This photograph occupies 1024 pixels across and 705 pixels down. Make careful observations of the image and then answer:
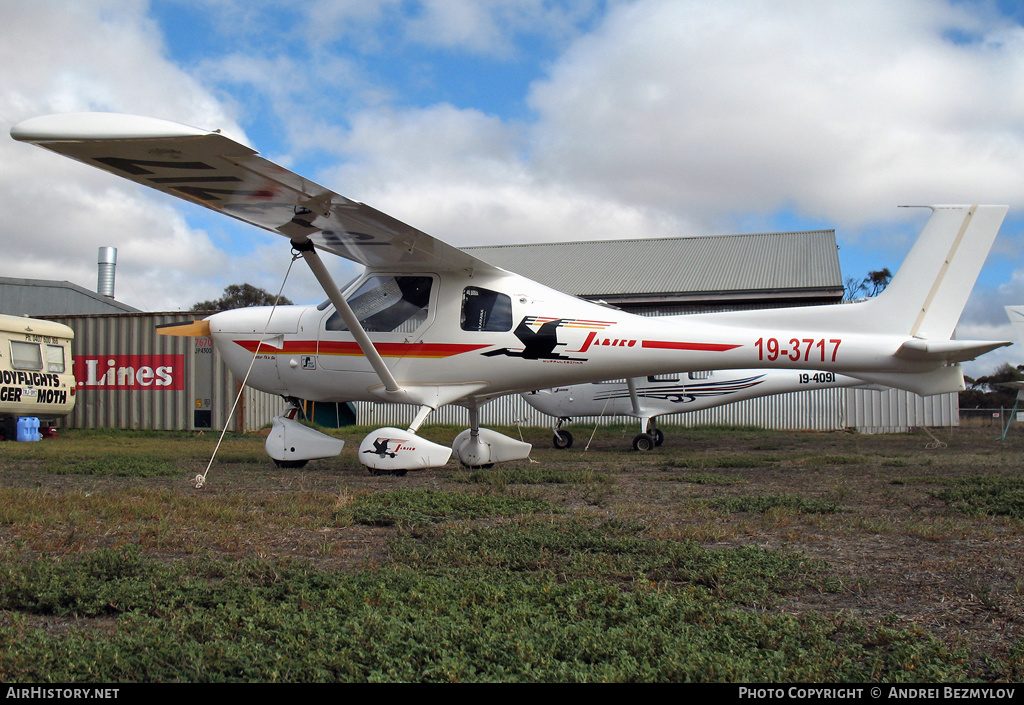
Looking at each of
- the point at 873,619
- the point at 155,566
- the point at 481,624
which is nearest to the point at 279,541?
the point at 155,566

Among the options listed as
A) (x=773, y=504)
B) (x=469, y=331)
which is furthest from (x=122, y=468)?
(x=773, y=504)

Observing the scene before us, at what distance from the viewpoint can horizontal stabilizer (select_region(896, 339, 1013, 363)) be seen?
7.01m

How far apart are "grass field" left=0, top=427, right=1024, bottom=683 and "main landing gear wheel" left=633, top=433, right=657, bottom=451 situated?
7936 mm

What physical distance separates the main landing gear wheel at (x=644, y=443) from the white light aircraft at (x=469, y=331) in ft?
18.6

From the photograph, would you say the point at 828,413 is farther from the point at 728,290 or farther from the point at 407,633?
the point at 407,633

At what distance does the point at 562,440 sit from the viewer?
1524 centimetres

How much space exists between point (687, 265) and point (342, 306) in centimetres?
2120

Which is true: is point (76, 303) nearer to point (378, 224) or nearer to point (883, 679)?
point (378, 224)

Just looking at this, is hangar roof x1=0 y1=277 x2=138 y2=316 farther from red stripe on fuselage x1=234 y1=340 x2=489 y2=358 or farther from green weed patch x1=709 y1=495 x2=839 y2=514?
green weed patch x1=709 y1=495 x2=839 y2=514

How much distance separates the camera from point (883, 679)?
2160 millimetres

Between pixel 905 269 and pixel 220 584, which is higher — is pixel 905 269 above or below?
above

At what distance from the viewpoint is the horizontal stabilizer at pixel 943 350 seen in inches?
276

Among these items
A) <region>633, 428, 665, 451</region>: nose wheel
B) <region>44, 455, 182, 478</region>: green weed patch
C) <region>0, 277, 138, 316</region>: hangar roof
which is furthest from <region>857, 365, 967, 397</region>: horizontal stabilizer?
<region>0, 277, 138, 316</region>: hangar roof
